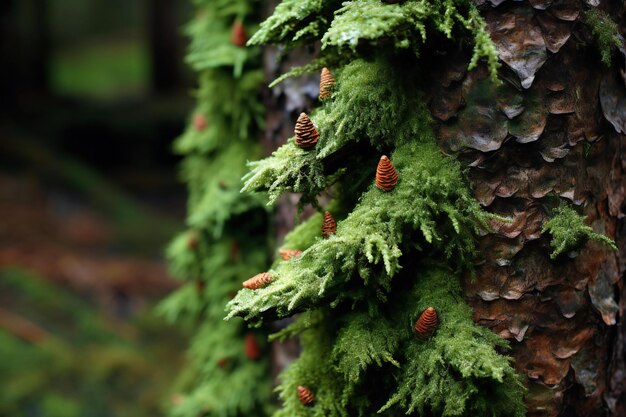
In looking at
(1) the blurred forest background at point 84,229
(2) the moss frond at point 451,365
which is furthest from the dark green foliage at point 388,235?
(1) the blurred forest background at point 84,229

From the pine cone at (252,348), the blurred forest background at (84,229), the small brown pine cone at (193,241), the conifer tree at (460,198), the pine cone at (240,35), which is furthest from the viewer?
the blurred forest background at (84,229)

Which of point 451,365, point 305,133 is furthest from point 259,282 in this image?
point 451,365

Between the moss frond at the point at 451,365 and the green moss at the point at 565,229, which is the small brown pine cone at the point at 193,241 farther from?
the green moss at the point at 565,229

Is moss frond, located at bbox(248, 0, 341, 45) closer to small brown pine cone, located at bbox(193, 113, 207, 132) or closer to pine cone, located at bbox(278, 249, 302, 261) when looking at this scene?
pine cone, located at bbox(278, 249, 302, 261)

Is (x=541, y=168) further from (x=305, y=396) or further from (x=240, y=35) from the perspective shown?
(x=240, y=35)

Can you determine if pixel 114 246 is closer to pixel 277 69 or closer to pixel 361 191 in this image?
pixel 277 69

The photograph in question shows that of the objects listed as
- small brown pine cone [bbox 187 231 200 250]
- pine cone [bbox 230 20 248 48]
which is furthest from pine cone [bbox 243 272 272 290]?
small brown pine cone [bbox 187 231 200 250]
